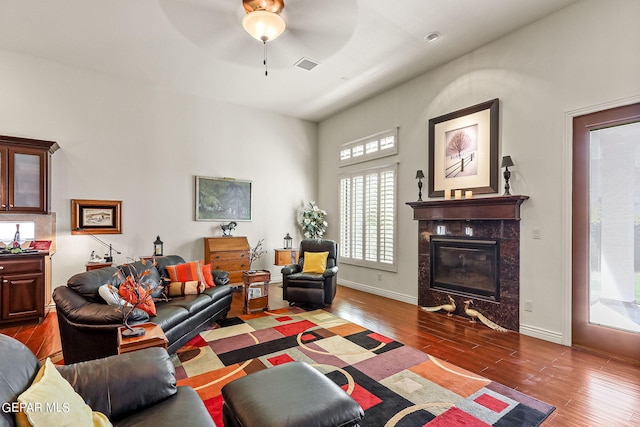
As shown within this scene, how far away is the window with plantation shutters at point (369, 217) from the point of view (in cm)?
590

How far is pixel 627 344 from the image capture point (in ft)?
10.5

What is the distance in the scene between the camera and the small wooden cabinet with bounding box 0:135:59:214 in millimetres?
4375

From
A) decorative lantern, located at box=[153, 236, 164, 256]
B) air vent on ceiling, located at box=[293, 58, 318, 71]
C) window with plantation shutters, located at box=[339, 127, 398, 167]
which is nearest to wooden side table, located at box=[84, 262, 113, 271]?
decorative lantern, located at box=[153, 236, 164, 256]

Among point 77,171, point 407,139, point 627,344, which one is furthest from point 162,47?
point 627,344

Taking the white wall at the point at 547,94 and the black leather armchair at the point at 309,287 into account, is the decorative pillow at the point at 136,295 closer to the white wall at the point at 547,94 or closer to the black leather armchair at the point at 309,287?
the black leather armchair at the point at 309,287

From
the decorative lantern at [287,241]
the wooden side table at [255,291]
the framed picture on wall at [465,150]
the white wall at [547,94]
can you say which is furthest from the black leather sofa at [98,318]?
the white wall at [547,94]

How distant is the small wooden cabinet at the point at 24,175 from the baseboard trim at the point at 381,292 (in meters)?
5.33

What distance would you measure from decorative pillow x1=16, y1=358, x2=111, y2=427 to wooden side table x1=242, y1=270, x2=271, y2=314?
332 cm

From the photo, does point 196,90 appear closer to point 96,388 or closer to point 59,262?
point 59,262

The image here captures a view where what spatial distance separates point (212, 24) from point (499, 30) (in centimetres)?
356

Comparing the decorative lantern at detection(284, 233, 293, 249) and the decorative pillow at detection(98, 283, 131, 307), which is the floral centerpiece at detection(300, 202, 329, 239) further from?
the decorative pillow at detection(98, 283, 131, 307)

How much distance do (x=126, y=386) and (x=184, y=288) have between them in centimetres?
253

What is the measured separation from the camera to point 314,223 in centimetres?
717

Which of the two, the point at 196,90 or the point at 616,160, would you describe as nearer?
the point at 616,160
